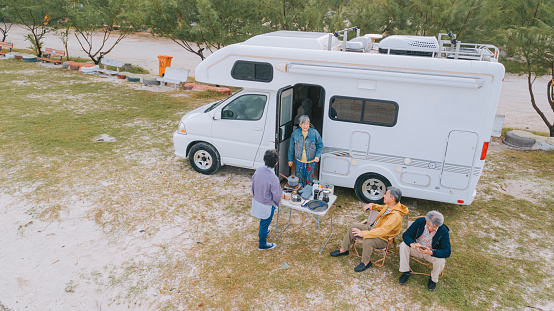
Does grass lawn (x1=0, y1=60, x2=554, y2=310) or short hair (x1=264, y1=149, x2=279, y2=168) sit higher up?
short hair (x1=264, y1=149, x2=279, y2=168)

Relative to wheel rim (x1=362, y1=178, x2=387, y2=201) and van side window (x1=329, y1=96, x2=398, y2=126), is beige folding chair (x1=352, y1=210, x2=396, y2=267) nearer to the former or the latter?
wheel rim (x1=362, y1=178, x2=387, y2=201)

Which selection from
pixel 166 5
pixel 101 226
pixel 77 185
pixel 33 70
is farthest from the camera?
pixel 33 70

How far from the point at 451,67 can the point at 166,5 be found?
10909 millimetres

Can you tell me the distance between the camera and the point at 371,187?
755 cm

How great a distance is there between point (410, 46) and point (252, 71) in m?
2.82

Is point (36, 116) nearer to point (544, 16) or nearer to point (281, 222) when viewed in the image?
point (281, 222)

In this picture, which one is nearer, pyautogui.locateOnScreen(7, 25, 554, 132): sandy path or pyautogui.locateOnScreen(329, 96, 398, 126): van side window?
pyautogui.locateOnScreen(329, 96, 398, 126): van side window

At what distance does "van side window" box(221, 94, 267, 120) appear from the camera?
7.82 metres

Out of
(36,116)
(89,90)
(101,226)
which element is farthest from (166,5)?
(101,226)

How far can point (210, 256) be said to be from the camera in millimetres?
6043

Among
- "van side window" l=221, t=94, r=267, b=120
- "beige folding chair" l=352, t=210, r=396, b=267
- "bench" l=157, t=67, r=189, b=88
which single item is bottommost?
"beige folding chair" l=352, t=210, r=396, b=267

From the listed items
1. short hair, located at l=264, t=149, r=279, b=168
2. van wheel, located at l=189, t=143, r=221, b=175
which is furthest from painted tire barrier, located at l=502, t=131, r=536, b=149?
short hair, located at l=264, t=149, r=279, b=168

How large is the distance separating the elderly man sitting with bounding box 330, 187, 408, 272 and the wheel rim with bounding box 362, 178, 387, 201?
154 centimetres

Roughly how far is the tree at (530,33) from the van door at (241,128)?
7.23 meters
